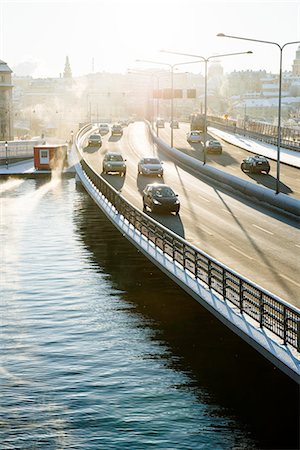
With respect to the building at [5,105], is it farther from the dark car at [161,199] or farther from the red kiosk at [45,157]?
the dark car at [161,199]

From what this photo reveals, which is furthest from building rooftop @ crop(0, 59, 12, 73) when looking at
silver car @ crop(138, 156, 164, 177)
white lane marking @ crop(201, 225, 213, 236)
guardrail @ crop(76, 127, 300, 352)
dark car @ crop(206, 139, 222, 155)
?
white lane marking @ crop(201, 225, 213, 236)

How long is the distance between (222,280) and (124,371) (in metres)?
4.04

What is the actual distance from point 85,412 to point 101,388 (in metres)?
1.93

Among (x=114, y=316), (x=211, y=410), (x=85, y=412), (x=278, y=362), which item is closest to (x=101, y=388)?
(x=85, y=412)

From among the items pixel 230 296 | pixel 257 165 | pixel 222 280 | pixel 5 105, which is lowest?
pixel 230 296

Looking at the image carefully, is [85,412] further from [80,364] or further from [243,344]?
[243,344]

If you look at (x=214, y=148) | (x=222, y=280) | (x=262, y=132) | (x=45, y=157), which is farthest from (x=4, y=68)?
(x=222, y=280)

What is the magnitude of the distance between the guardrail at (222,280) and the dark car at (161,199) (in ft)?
6.27

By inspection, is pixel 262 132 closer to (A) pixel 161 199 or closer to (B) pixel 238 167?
(B) pixel 238 167

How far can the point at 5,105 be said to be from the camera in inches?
5901

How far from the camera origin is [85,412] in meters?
21.5

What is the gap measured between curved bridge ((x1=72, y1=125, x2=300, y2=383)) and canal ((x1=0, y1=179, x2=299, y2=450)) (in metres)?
1.51

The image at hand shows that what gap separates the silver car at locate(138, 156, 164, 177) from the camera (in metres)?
67.3

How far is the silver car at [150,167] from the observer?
221 ft
